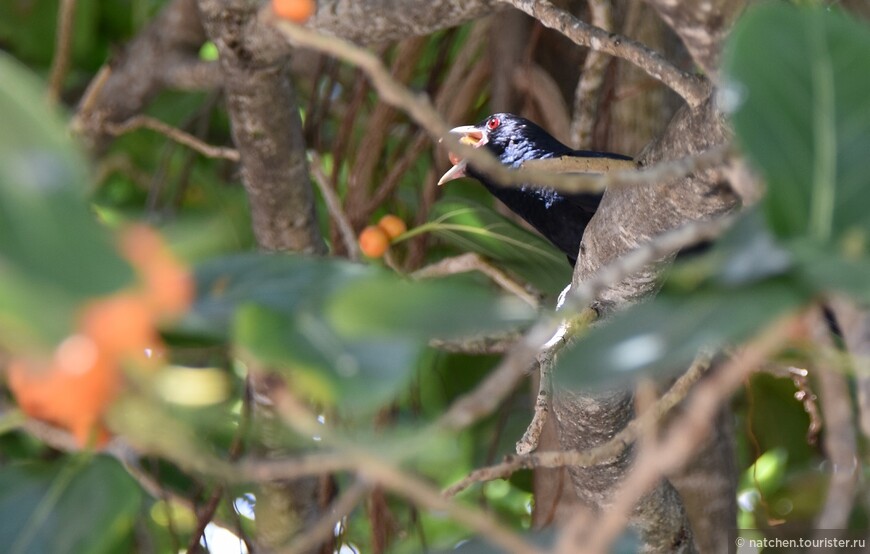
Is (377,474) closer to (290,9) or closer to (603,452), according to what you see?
(290,9)

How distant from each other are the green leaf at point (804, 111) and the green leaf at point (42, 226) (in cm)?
49

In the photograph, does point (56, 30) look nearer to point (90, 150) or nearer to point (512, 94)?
point (90, 150)

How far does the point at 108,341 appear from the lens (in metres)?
0.70

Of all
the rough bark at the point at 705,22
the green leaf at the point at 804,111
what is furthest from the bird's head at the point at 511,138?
the green leaf at the point at 804,111

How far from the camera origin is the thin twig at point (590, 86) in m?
2.44

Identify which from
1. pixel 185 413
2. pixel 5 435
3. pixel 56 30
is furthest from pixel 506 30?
pixel 185 413

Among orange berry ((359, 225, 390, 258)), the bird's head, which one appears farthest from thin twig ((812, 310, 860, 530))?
the bird's head

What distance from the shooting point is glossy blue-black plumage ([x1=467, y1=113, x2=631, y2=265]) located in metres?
2.83

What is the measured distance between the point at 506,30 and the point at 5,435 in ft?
6.25

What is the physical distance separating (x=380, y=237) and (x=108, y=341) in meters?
1.64

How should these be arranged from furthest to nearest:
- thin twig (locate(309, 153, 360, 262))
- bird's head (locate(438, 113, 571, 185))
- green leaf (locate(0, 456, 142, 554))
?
bird's head (locate(438, 113, 571, 185)) → thin twig (locate(309, 153, 360, 262)) → green leaf (locate(0, 456, 142, 554))

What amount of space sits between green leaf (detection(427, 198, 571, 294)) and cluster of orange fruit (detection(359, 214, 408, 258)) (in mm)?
112

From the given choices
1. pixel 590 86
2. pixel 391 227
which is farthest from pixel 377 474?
pixel 590 86

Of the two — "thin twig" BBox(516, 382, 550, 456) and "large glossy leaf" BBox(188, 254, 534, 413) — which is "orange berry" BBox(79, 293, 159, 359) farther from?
"thin twig" BBox(516, 382, 550, 456)
